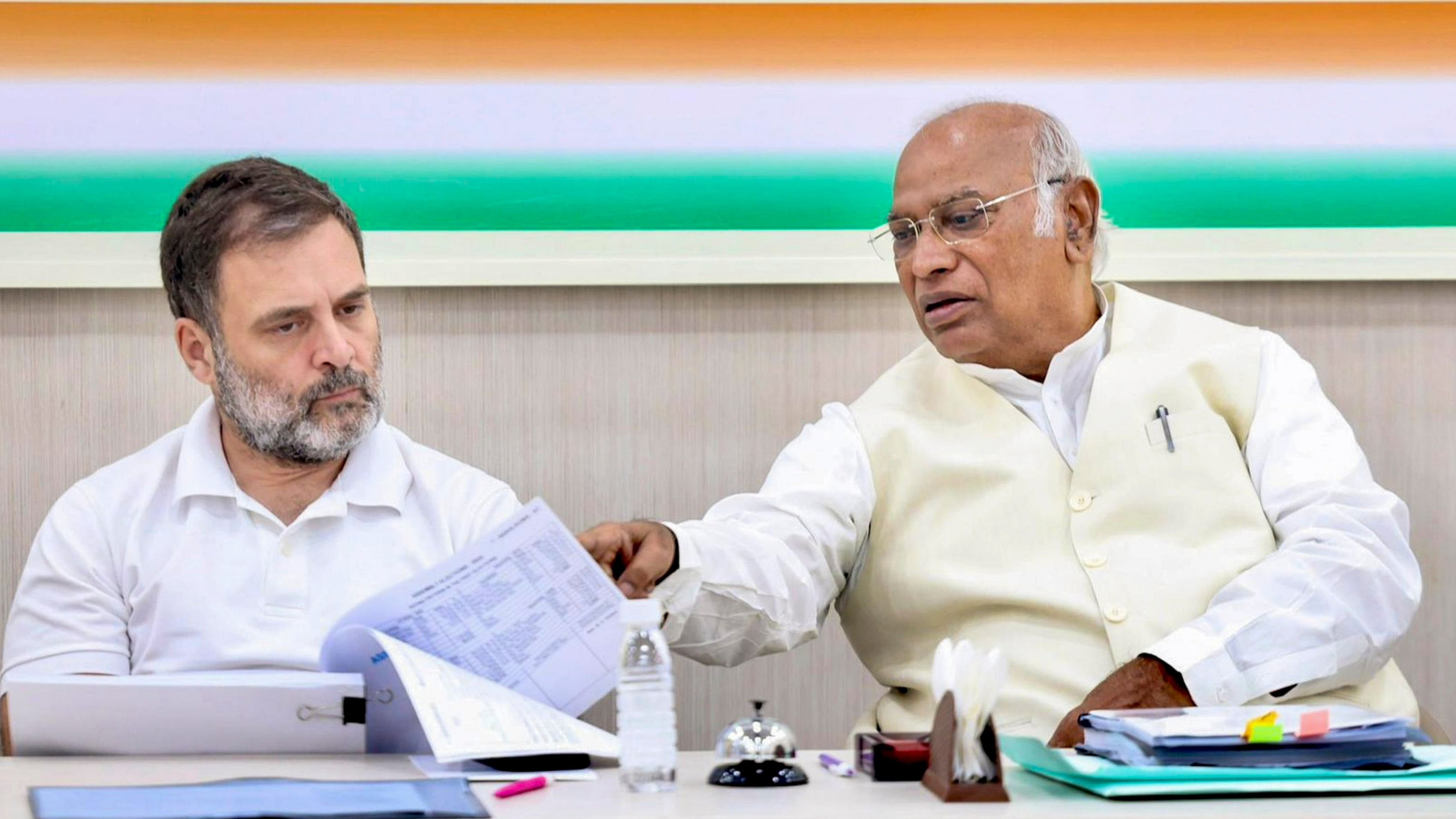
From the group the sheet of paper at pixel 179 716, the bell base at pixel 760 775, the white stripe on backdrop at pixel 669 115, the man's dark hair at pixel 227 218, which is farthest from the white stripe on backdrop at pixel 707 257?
the bell base at pixel 760 775

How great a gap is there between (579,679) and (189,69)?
4.36ft

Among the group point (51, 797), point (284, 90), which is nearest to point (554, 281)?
point (284, 90)

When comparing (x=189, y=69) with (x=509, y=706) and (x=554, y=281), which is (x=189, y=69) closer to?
(x=554, y=281)

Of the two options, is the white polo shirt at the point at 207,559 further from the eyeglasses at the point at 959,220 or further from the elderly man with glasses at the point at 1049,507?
the eyeglasses at the point at 959,220

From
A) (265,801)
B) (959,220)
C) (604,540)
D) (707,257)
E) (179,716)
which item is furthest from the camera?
(707,257)

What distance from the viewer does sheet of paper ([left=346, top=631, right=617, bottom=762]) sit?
1380 millimetres

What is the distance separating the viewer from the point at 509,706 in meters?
1.52

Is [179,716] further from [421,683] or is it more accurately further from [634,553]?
[634,553]

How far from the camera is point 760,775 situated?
1.31m

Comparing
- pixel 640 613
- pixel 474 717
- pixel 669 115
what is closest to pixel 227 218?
pixel 669 115

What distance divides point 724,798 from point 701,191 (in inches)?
55.6

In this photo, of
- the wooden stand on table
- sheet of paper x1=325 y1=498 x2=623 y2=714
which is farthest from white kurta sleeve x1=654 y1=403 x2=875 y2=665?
the wooden stand on table

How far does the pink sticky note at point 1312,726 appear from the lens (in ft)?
4.24

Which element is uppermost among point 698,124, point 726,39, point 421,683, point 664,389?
point 726,39
